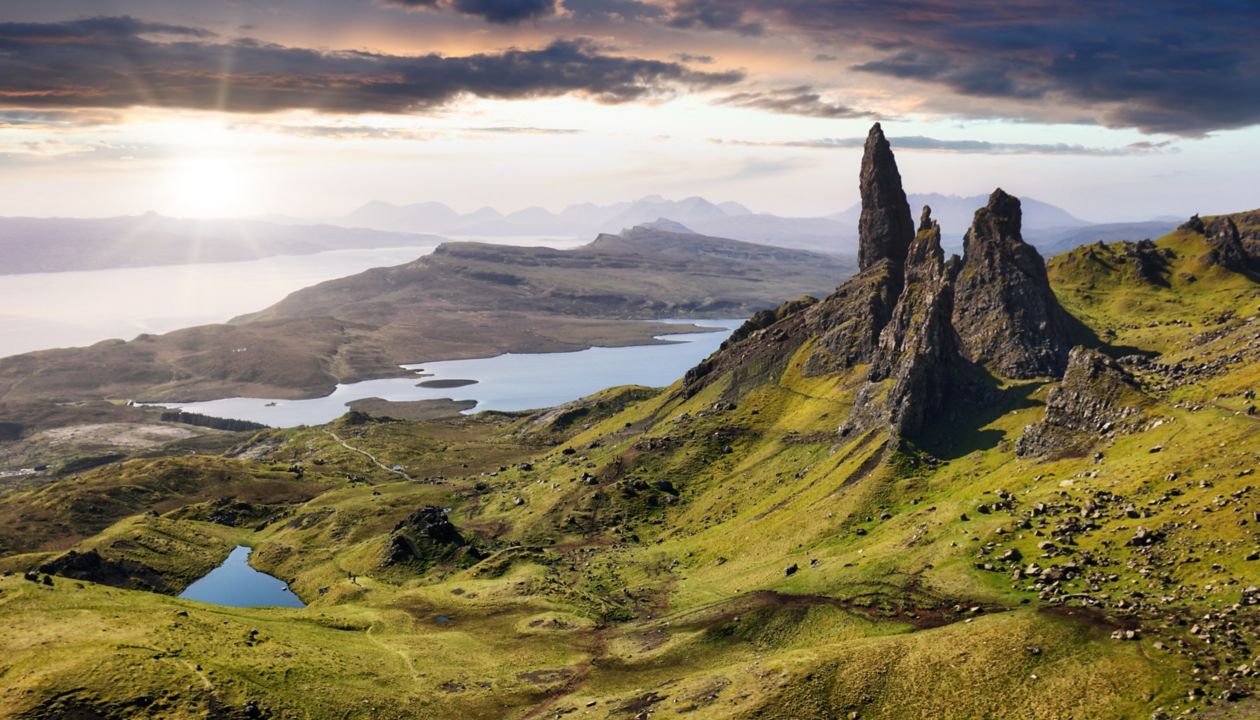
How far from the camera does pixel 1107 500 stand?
88.6 metres

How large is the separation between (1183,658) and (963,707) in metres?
16.8

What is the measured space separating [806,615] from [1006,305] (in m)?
102

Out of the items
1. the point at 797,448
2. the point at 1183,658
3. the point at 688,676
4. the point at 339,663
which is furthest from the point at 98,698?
the point at 797,448

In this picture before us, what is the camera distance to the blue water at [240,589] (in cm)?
16265

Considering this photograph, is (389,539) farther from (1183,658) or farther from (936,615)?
(1183,658)

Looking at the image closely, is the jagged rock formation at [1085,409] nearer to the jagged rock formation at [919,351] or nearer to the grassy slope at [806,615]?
the grassy slope at [806,615]

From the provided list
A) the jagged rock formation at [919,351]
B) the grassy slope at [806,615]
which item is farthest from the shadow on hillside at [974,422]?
the jagged rock formation at [919,351]

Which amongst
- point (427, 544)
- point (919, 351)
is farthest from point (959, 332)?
point (427, 544)

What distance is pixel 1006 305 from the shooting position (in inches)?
6688

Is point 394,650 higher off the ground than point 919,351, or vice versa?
point 919,351

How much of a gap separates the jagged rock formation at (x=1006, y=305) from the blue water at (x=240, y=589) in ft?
475

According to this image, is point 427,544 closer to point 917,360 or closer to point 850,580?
point 850,580

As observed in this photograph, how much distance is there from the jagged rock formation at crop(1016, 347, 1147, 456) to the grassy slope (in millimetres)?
3589

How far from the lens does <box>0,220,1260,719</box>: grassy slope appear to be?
70438mm
